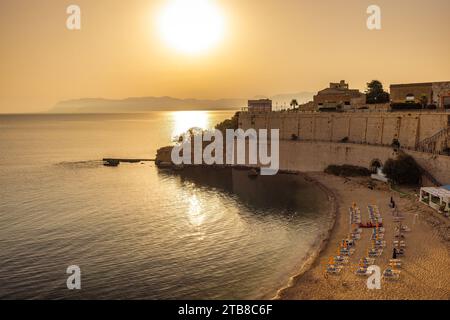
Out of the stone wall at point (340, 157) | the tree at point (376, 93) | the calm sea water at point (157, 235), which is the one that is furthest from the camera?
the tree at point (376, 93)

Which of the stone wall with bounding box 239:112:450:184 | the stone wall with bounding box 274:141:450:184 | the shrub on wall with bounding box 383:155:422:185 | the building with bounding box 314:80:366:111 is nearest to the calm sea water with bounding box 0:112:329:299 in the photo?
the stone wall with bounding box 274:141:450:184

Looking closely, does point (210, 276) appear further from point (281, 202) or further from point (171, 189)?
point (171, 189)

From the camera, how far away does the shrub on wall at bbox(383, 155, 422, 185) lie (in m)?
39.5

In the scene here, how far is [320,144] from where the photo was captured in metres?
55.1

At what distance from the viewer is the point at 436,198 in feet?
105

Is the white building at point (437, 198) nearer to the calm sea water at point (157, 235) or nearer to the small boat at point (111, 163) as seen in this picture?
the calm sea water at point (157, 235)

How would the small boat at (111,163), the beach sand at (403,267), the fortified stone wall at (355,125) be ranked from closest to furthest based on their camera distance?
the beach sand at (403,267) < the fortified stone wall at (355,125) < the small boat at (111,163)

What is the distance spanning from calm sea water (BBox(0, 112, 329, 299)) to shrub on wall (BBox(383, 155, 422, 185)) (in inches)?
290

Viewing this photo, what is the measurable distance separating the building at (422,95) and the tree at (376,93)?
1172 centimetres

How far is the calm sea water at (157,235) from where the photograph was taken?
22.5 m

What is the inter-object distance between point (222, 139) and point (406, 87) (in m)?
29.8

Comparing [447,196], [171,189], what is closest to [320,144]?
[171,189]

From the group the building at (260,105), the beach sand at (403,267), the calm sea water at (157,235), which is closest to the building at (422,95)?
the calm sea water at (157,235)

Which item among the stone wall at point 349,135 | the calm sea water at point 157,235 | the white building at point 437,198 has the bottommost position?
the calm sea water at point 157,235
